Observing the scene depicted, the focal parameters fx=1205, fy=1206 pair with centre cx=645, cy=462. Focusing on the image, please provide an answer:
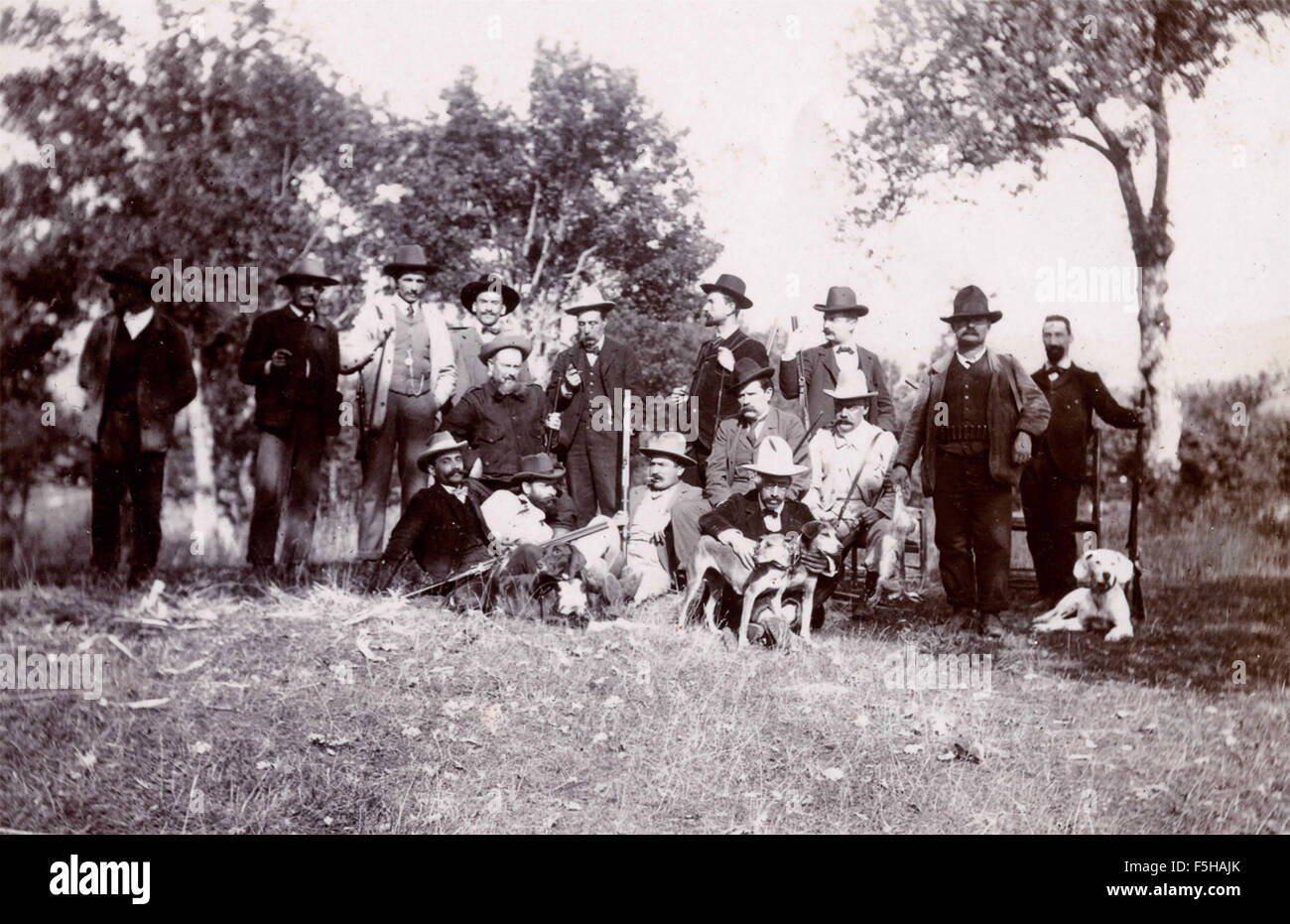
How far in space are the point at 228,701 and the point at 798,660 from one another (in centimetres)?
237

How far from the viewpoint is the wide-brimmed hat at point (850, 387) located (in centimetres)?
557

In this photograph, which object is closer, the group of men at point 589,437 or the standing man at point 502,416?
the group of men at point 589,437

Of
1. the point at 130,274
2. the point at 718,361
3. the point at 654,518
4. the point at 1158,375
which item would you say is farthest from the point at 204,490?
the point at 1158,375

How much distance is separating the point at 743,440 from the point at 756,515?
38 centimetres

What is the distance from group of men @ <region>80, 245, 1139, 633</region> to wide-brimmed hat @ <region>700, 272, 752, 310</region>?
0.01 m

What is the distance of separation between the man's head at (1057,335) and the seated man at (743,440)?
1.16 meters

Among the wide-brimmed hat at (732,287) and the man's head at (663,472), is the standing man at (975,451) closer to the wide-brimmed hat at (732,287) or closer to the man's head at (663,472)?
the wide-brimmed hat at (732,287)

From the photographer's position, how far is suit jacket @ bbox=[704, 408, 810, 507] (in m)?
5.48

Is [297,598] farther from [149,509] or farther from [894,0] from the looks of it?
[894,0]

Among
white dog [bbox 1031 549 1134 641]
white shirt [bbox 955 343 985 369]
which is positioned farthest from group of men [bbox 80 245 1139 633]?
white dog [bbox 1031 549 1134 641]

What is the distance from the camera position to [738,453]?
553 cm

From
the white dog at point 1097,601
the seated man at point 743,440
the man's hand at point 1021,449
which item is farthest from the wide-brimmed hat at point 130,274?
the white dog at point 1097,601

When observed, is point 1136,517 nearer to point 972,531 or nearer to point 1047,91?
point 972,531
